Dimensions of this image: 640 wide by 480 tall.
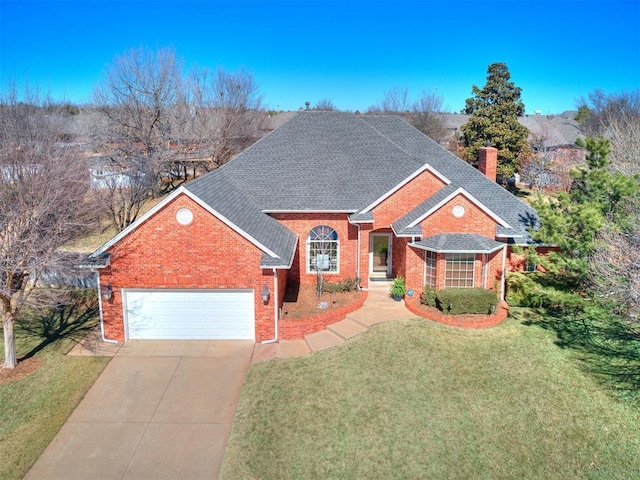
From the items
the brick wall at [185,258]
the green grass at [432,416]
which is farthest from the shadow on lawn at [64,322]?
the green grass at [432,416]

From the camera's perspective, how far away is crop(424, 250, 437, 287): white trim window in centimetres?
1827

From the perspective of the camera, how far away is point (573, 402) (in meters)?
12.0

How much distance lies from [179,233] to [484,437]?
11395 mm

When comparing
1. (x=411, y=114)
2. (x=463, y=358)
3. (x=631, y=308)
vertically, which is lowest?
(x=463, y=358)

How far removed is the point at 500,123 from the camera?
4028 cm


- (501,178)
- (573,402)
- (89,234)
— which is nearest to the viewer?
(573,402)

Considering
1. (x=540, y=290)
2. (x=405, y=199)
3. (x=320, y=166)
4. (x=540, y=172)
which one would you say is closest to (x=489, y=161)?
(x=405, y=199)

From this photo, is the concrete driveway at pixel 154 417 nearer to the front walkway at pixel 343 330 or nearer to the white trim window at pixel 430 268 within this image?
the front walkway at pixel 343 330

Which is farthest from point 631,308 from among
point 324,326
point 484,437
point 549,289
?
point 324,326

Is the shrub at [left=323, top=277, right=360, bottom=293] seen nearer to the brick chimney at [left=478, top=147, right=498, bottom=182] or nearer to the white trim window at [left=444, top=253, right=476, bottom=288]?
the white trim window at [left=444, top=253, right=476, bottom=288]

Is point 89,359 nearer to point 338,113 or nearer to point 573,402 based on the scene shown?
point 573,402

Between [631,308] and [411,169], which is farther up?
[411,169]

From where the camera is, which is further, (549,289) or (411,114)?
(411,114)

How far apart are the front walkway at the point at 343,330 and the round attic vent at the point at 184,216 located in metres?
5.13
